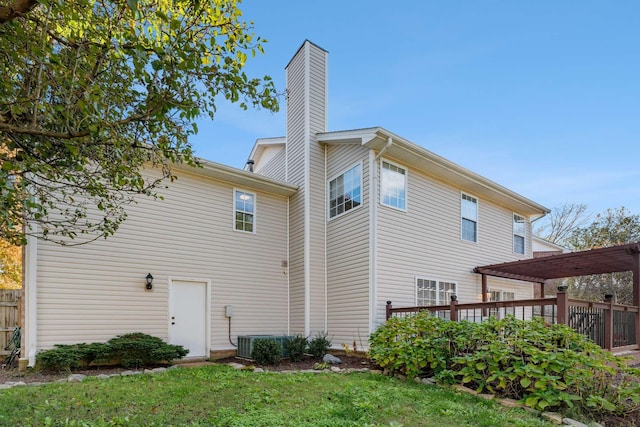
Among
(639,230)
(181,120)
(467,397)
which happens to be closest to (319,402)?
(467,397)

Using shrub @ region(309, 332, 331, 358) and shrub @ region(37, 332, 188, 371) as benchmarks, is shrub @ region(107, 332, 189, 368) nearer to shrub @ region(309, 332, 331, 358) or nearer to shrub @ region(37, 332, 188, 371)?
shrub @ region(37, 332, 188, 371)

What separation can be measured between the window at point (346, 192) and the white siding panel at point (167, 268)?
5.08 ft

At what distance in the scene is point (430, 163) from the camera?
9703 millimetres

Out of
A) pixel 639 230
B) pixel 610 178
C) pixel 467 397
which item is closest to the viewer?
pixel 467 397

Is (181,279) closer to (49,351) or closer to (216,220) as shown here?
(216,220)

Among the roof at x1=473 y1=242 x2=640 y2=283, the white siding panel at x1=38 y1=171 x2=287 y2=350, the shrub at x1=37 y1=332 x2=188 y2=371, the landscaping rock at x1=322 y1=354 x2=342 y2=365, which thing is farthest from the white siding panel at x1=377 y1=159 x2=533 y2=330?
the shrub at x1=37 y1=332 x2=188 y2=371

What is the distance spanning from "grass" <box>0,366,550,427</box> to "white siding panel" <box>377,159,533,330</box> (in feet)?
11.6

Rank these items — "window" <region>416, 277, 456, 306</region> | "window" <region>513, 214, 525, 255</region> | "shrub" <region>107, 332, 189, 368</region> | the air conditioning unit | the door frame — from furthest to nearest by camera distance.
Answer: "window" <region>513, 214, 525, 255</region>
"window" <region>416, 277, 456, 306</region>
the door frame
the air conditioning unit
"shrub" <region>107, 332, 189, 368</region>

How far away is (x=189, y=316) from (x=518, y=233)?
36.3 feet

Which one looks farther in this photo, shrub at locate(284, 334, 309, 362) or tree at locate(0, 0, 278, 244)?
shrub at locate(284, 334, 309, 362)

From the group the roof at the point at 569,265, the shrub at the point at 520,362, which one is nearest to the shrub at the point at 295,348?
the shrub at the point at 520,362

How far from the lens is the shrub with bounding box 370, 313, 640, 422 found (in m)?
4.51

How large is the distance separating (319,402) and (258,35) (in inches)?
171

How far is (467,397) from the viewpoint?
5.07 metres
